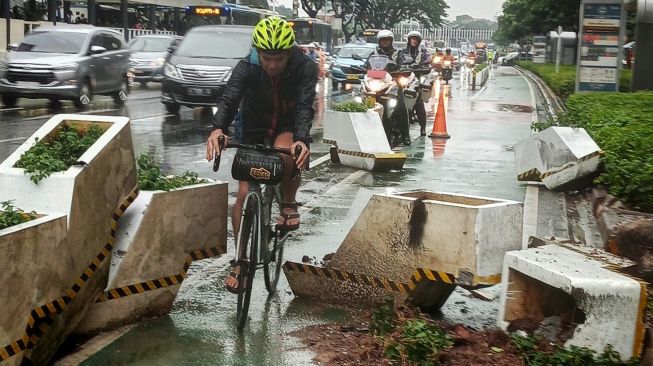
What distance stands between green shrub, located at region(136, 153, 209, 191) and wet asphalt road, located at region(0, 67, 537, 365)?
0.76 m

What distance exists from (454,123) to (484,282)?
15.2 metres

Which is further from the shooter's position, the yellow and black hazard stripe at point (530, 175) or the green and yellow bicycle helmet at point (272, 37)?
the yellow and black hazard stripe at point (530, 175)

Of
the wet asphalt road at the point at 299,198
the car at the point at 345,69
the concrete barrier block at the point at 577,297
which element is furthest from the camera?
the car at the point at 345,69

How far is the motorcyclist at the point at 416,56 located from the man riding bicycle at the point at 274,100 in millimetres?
10551

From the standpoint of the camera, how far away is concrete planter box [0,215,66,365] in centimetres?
425

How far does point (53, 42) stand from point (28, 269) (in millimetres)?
18585

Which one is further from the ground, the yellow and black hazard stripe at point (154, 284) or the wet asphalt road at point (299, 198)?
the yellow and black hazard stripe at point (154, 284)

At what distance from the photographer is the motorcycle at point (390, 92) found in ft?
48.5

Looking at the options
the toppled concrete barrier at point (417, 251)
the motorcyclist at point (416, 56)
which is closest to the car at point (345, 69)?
the motorcyclist at point (416, 56)

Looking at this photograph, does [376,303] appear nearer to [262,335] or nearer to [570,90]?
[262,335]

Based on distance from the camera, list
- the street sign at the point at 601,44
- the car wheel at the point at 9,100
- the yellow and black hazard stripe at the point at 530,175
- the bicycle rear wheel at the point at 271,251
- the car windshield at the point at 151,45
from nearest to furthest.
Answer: the bicycle rear wheel at the point at 271,251 → the yellow and black hazard stripe at the point at 530,175 → the car wheel at the point at 9,100 → the street sign at the point at 601,44 → the car windshield at the point at 151,45

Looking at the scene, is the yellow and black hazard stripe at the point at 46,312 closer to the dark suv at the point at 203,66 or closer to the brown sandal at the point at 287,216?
the brown sandal at the point at 287,216

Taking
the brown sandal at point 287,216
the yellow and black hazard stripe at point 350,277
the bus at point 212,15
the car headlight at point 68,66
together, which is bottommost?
the yellow and black hazard stripe at point 350,277

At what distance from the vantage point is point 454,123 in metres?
20.4
